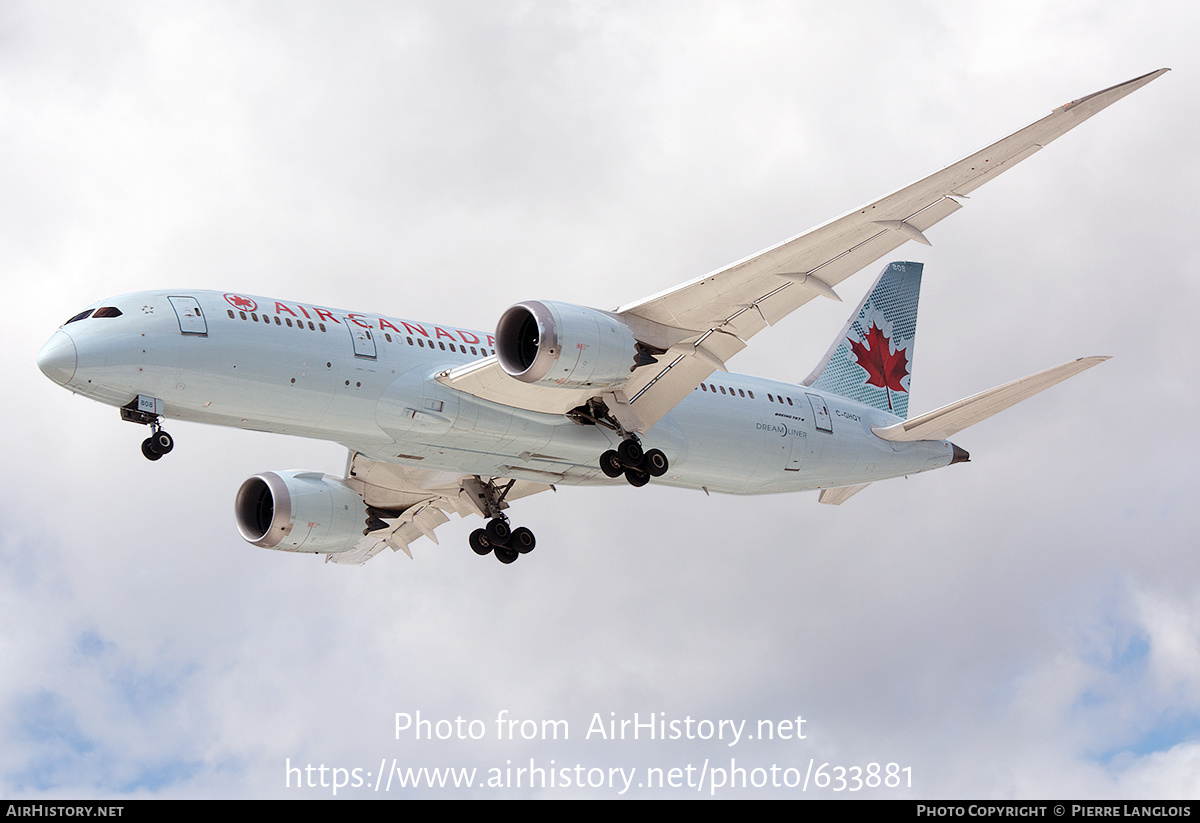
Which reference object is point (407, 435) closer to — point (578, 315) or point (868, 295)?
point (578, 315)

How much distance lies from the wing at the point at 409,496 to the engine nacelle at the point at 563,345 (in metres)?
6.68

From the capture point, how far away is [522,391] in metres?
27.8

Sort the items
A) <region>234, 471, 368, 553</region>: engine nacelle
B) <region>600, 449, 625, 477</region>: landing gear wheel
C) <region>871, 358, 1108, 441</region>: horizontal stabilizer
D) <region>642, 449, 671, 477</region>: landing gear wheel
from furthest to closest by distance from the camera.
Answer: <region>234, 471, 368, 553</region>: engine nacelle → <region>642, 449, 671, 477</region>: landing gear wheel → <region>600, 449, 625, 477</region>: landing gear wheel → <region>871, 358, 1108, 441</region>: horizontal stabilizer

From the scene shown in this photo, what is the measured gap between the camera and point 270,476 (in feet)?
113

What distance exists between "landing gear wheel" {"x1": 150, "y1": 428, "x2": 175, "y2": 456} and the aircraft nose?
6.34 feet

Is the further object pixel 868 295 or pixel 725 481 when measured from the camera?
pixel 868 295

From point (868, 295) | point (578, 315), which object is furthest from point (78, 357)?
point (868, 295)

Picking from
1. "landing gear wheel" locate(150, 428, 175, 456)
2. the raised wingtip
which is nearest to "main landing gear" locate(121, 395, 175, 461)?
"landing gear wheel" locate(150, 428, 175, 456)

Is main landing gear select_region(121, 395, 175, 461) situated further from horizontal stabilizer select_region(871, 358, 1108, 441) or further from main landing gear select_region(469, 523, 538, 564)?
horizontal stabilizer select_region(871, 358, 1108, 441)

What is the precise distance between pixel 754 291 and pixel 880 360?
12748mm

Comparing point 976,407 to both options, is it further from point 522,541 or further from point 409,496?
point 409,496

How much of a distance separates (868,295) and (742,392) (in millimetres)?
9247

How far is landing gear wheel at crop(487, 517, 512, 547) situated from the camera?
33312 millimetres

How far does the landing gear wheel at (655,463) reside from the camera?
29.6 m
